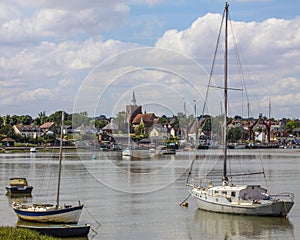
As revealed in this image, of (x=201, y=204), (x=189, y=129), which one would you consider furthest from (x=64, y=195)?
(x=189, y=129)

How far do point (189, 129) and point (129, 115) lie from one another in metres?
26.5

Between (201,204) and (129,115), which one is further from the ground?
(129,115)

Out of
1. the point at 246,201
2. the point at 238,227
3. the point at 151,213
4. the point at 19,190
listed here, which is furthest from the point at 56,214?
the point at 19,190

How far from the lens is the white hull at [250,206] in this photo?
42188 mm

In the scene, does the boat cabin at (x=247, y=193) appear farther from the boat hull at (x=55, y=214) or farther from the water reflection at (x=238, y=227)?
the boat hull at (x=55, y=214)

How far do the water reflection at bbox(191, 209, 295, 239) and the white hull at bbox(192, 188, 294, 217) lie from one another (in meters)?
0.36

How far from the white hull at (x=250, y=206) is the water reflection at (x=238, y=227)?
36 centimetres

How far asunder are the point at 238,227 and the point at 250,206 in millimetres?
2839

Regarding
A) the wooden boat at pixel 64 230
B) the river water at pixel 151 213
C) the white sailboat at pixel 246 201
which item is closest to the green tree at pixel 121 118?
the river water at pixel 151 213

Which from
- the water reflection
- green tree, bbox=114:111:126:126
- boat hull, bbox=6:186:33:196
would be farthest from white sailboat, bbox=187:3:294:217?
green tree, bbox=114:111:126:126

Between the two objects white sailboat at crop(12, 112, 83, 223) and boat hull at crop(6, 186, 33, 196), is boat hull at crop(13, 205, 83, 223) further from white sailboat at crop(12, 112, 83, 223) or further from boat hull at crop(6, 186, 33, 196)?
boat hull at crop(6, 186, 33, 196)

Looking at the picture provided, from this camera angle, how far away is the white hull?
1661 inches

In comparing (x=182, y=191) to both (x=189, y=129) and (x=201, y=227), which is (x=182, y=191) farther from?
(x=189, y=129)

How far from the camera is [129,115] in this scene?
77.6 metres
